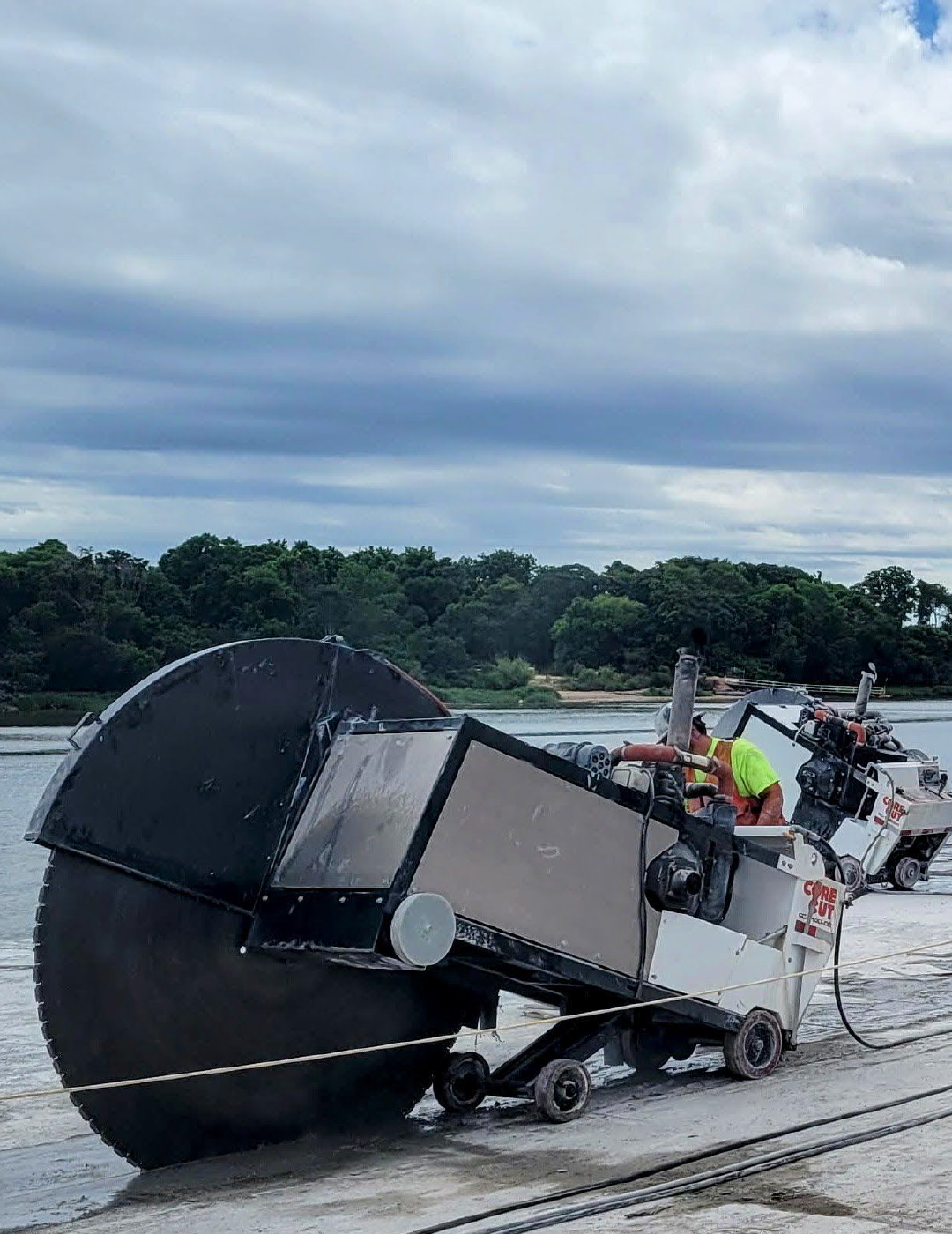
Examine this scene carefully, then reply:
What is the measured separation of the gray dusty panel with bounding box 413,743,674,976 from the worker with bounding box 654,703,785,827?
145 centimetres

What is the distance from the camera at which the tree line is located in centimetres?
3750

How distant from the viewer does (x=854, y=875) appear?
1566 cm

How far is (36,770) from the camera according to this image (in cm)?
4062

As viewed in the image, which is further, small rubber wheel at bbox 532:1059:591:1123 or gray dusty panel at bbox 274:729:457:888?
small rubber wheel at bbox 532:1059:591:1123

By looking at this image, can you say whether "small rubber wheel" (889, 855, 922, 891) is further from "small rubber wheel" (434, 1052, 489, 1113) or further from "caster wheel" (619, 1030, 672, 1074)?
"small rubber wheel" (434, 1052, 489, 1113)

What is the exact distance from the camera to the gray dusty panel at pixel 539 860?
255 inches

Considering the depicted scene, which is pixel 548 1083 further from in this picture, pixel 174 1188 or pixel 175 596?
pixel 175 596

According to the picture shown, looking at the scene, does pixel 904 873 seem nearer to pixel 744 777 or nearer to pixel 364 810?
pixel 744 777

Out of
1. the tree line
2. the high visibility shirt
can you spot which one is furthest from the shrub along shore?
the high visibility shirt

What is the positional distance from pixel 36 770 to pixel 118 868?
35.8 meters

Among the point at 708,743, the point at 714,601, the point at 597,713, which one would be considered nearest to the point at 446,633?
the point at 597,713

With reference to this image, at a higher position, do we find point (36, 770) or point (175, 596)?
point (175, 596)

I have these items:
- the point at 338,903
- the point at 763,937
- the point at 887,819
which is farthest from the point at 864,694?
the point at 338,903

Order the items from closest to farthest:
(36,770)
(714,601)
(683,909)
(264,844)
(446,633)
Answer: (264,844) < (683,909) < (714,601) < (36,770) < (446,633)
